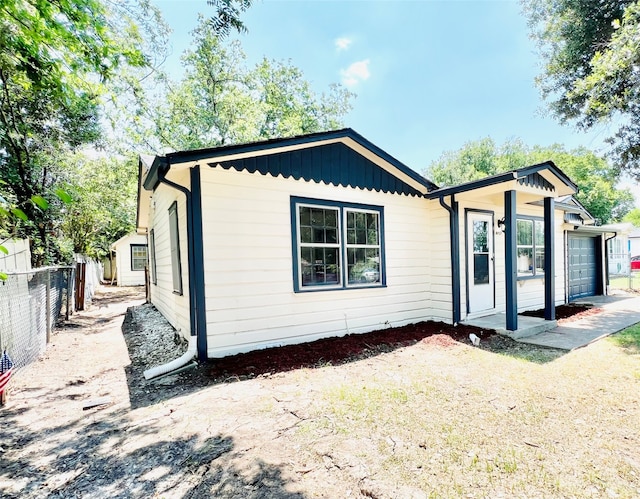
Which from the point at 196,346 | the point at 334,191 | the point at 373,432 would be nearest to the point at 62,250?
the point at 196,346

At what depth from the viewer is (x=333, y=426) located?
2654mm

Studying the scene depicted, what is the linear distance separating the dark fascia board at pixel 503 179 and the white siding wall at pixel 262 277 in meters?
1.32

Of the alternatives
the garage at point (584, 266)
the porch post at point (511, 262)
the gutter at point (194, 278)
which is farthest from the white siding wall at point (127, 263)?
the garage at point (584, 266)

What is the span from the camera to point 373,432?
2551 mm

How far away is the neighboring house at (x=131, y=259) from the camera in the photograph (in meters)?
19.1

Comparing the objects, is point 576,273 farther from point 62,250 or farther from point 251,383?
point 62,250

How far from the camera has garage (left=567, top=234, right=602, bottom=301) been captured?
33.0 ft

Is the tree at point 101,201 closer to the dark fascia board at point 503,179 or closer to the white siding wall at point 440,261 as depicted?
the white siding wall at point 440,261

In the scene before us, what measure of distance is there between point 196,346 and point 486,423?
3434 millimetres

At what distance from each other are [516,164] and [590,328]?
1316 inches

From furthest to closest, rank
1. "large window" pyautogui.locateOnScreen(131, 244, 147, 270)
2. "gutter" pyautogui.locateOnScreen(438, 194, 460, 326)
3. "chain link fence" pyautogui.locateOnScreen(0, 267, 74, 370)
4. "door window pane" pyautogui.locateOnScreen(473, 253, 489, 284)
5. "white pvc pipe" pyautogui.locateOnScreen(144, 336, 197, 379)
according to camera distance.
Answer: "large window" pyautogui.locateOnScreen(131, 244, 147, 270)
"door window pane" pyautogui.locateOnScreen(473, 253, 489, 284)
"gutter" pyautogui.locateOnScreen(438, 194, 460, 326)
"white pvc pipe" pyautogui.locateOnScreen(144, 336, 197, 379)
"chain link fence" pyautogui.locateOnScreen(0, 267, 74, 370)

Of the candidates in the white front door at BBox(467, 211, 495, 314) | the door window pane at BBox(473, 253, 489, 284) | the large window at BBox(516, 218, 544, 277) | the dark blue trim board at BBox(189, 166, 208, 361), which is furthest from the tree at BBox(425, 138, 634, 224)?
the dark blue trim board at BBox(189, 166, 208, 361)

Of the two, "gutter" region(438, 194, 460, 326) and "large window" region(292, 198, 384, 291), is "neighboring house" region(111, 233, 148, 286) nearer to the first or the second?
"large window" region(292, 198, 384, 291)

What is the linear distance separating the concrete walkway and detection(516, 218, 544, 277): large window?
1488 millimetres
